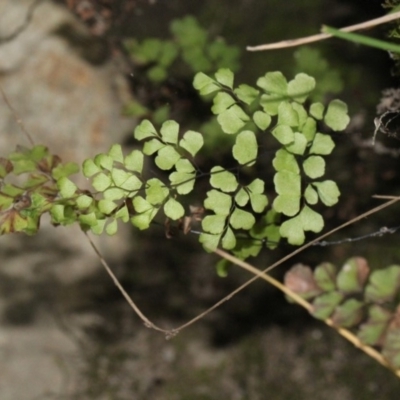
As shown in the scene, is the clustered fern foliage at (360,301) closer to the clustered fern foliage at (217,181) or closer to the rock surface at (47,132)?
A: the clustered fern foliage at (217,181)

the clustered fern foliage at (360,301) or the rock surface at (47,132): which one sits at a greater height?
the clustered fern foliage at (360,301)

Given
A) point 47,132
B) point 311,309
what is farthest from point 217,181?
point 47,132

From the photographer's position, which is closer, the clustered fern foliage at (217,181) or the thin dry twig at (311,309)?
the clustered fern foliage at (217,181)

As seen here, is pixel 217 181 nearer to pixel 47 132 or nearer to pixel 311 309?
pixel 311 309

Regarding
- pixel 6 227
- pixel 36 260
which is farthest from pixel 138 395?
pixel 6 227

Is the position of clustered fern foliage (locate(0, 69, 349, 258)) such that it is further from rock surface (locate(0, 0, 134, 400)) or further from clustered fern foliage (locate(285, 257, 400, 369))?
rock surface (locate(0, 0, 134, 400))

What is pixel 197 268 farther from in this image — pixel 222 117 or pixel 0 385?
pixel 222 117

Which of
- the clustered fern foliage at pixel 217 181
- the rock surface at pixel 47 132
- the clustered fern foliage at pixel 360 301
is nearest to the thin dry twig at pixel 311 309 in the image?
the clustered fern foliage at pixel 360 301

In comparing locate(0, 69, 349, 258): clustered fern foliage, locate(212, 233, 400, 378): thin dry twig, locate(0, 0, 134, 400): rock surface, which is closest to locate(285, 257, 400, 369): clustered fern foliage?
locate(212, 233, 400, 378): thin dry twig
